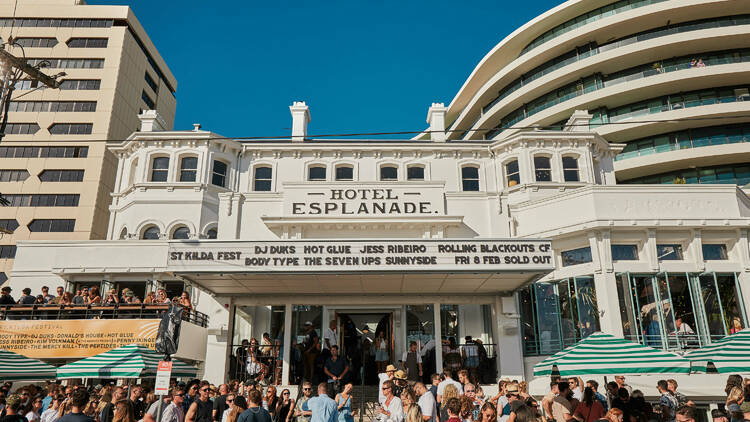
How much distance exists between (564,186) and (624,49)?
19914 millimetres

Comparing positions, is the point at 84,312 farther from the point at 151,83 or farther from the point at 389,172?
the point at 151,83

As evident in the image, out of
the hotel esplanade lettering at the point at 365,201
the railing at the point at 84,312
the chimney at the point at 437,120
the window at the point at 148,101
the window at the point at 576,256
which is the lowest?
Result: the railing at the point at 84,312

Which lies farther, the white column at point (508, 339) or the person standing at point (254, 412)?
the white column at point (508, 339)

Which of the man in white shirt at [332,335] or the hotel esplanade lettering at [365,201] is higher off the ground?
the hotel esplanade lettering at [365,201]

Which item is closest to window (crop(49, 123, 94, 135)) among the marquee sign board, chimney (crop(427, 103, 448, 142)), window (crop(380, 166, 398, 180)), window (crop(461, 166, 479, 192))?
window (crop(380, 166, 398, 180))

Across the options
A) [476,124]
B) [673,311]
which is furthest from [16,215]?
[673,311]

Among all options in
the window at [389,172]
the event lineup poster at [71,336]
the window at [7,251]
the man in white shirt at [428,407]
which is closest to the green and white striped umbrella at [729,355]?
the man in white shirt at [428,407]

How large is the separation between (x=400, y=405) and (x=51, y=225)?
47115 millimetres

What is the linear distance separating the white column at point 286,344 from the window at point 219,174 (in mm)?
11349

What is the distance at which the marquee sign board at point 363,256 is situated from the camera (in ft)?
53.6

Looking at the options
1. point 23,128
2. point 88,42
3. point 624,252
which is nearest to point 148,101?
point 88,42

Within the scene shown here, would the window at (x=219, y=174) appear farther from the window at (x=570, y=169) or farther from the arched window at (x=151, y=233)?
the window at (x=570, y=169)

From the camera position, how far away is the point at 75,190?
4684 cm

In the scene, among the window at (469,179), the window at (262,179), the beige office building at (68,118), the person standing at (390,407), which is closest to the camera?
the person standing at (390,407)
